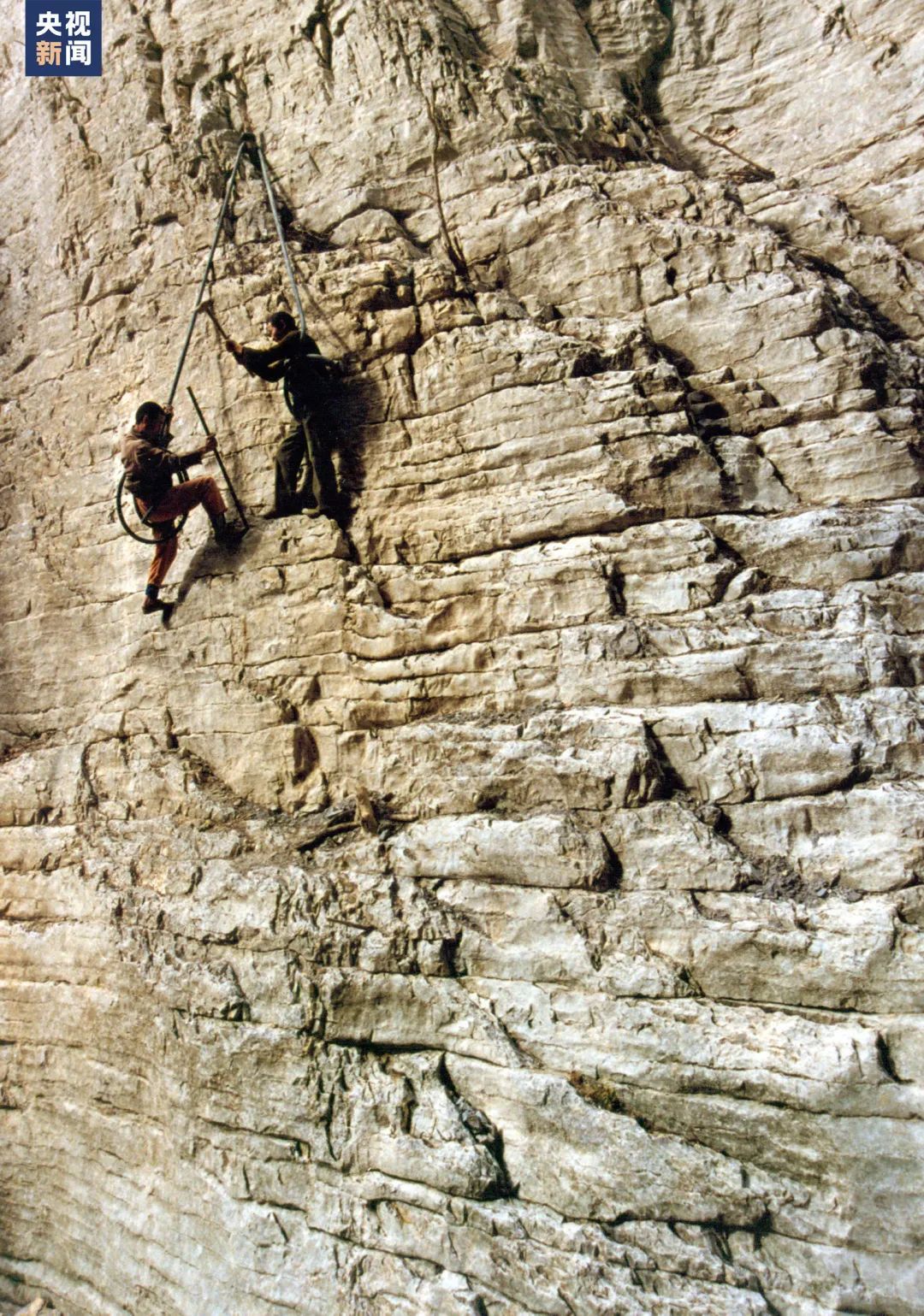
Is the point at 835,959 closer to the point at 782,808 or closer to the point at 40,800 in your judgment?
the point at 782,808

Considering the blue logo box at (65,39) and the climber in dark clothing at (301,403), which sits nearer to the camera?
the climber in dark clothing at (301,403)

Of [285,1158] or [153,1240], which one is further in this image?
[153,1240]

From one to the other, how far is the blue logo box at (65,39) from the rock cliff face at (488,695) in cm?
64

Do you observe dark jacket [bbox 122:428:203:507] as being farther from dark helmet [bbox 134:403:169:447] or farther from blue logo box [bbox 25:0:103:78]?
blue logo box [bbox 25:0:103:78]

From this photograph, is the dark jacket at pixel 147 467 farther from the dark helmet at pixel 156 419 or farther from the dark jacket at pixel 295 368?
the dark jacket at pixel 295 368

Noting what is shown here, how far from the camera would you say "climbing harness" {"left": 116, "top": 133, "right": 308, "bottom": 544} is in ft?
24.2

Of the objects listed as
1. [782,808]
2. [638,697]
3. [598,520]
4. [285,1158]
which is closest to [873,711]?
[782,808]

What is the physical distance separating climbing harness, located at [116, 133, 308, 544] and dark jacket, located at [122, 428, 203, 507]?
12 centimetres

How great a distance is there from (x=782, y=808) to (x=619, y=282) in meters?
4.47

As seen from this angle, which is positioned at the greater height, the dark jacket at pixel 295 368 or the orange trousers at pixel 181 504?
the dark jacket at pixel 295 368

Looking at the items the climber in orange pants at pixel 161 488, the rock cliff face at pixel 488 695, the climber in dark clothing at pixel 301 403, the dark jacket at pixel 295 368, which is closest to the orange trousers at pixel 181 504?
the climber in orange pants at pixel 161 488

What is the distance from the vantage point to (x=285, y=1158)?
5668 mm

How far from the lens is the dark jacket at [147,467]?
23.8 ft

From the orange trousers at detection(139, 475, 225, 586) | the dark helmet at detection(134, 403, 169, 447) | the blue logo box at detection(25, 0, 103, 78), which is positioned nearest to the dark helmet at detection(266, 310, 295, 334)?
the dark helmet at detection(134, 403, 169, 447)
